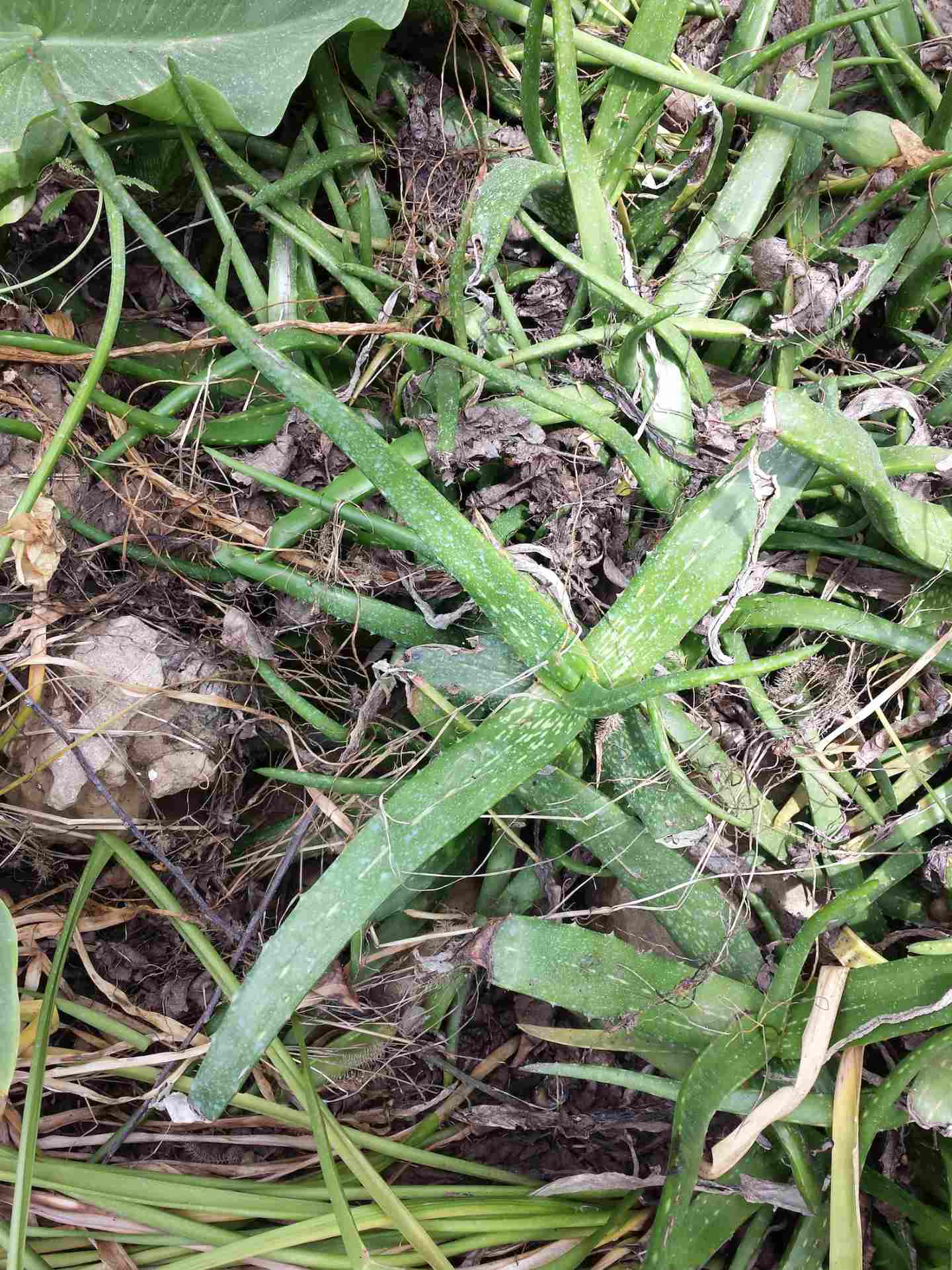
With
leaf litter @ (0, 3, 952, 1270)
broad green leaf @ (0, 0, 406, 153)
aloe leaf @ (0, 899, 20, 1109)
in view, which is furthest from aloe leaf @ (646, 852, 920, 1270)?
broad green leaf @ (0, 0, 406, 153)

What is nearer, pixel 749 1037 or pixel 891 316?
pixel 749 1037

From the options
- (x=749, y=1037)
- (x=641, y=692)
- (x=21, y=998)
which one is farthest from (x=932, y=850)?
(x=21, y=998)

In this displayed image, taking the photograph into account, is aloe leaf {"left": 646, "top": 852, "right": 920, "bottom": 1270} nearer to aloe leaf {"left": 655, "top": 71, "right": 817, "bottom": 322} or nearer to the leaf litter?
the leaf litter

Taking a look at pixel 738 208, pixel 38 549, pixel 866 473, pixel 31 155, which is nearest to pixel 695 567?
pixel 866 473

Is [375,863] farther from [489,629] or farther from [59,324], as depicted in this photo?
[59,324]

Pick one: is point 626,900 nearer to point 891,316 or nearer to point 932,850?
point 932,850

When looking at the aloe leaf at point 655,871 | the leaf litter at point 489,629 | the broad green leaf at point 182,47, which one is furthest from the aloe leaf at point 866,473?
the broad green leaf at point 182,47
